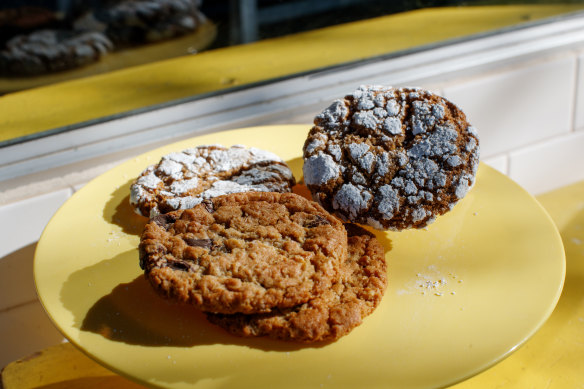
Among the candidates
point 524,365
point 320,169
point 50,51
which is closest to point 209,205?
point 320,169

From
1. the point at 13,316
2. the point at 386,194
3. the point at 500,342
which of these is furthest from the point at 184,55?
the point at 500,342

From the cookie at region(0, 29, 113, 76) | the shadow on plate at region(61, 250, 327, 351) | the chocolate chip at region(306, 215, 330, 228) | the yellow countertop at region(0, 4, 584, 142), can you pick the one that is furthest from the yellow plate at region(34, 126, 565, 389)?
the cookie at region(0, 29, 113, 76)

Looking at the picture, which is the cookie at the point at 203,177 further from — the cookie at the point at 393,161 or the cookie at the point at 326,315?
the cookie at the point at 326,315

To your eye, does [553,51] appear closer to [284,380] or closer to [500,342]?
[500,342]

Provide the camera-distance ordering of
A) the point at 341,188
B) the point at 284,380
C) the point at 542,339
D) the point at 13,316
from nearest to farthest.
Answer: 1. the point at 284,380
2. the point at 341,188
3. the point at 542,339
4. the point at 13,316

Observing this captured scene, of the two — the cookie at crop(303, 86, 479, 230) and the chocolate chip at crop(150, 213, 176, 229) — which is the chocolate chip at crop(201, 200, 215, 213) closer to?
the chocolate chip at crop(150, 213, 176, 229)

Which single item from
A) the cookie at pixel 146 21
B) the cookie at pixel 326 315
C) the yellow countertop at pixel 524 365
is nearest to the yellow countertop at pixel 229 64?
the cookie at pixel 146 21
